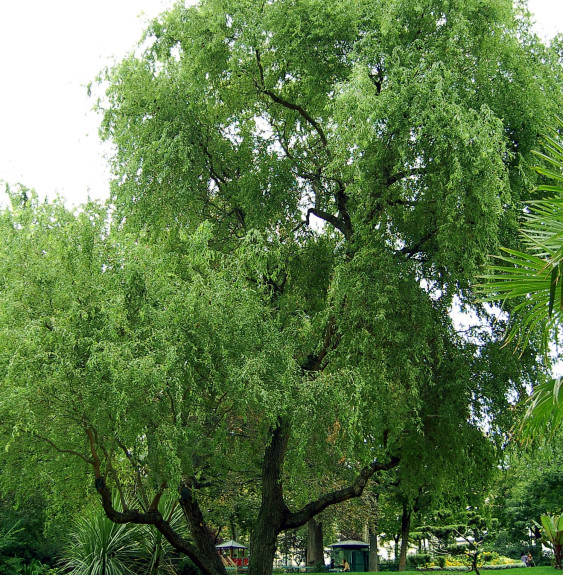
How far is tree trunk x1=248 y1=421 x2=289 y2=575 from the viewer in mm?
14492

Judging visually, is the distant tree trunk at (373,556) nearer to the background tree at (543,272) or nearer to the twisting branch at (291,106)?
the twisting branch at (291,106)

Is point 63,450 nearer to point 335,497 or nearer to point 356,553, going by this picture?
point 335,497

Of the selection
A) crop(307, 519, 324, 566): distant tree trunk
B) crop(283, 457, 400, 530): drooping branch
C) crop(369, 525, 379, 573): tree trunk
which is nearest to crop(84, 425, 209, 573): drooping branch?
crop(283, 457, 400, 530): drooping branch

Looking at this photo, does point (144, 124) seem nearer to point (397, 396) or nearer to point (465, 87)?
point (465, 87)

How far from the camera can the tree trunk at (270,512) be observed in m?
14.5

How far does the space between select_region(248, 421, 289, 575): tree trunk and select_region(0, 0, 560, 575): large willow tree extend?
5 centimetres

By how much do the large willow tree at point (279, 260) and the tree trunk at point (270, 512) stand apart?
→ 45 millimetres

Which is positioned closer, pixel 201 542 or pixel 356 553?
pixel 201 542

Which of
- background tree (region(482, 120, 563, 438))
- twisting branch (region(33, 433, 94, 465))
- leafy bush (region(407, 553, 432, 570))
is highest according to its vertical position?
background tree (region(482, 120, 563, 438))

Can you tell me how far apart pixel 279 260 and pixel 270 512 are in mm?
5361

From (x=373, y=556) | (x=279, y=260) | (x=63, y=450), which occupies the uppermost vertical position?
(x=279, y=260)

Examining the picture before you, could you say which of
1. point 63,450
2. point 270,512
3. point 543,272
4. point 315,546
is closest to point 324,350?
point 270,512

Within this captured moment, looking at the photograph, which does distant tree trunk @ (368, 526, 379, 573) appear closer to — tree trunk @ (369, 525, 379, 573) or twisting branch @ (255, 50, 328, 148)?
tree trunk @ (369, 525, 379, 573)

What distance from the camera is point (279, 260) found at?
533 inches
